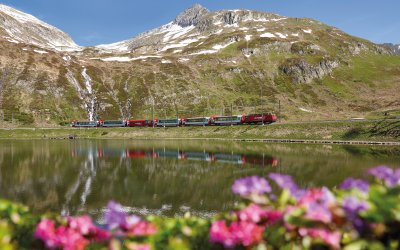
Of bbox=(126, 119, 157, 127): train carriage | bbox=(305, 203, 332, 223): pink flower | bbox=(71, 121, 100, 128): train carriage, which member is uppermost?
bbox=(305, 203, 332, 223): pink flower

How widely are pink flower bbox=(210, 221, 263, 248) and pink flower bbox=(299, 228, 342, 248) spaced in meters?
0.71

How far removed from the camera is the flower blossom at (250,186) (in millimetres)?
5594

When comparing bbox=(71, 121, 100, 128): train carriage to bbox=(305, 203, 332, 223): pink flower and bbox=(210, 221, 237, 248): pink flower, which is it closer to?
bbox=(210, 221, 237, 248): pink flower

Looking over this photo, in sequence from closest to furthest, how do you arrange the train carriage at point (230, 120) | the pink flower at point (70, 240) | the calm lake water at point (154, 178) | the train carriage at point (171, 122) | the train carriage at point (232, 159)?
the pink flower at point (70, 240), the calm lake water at point (154, 178), the train carriage at point (232, 159), the train carriage at point (230, 120), the train carriage at point (171, 122)

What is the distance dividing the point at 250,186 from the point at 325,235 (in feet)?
4.45

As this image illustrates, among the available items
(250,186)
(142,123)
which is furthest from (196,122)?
(250,186)

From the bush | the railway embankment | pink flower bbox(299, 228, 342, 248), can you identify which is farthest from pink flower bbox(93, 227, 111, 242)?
the railway embankment

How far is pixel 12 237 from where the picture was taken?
21.4ft

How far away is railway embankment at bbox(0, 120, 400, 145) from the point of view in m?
93.3

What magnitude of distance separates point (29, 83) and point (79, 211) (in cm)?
→ 18433

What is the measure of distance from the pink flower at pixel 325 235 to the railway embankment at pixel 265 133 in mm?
91081

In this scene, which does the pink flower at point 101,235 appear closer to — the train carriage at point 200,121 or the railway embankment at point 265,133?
the railway embankment at point 265,133

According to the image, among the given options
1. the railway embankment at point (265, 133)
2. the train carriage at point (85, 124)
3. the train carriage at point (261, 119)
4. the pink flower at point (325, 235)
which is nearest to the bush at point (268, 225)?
the pink flower at point (325, 235)

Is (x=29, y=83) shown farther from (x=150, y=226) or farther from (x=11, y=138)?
(x=150, y=226)
